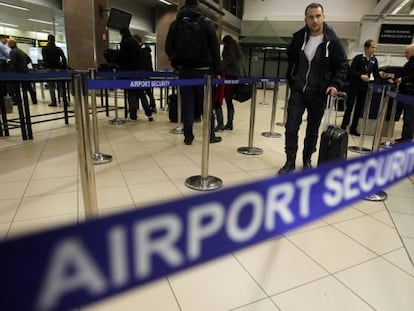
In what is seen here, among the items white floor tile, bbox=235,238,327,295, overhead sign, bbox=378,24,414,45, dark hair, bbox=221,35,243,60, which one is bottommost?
white floor tile, bbox=235,238,327,295

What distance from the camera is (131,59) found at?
489cm

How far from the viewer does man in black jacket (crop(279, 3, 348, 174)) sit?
2436 millimetres

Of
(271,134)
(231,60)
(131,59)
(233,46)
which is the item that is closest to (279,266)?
(271,134)

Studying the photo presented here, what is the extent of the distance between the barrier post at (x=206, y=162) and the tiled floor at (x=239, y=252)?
0.12 meters

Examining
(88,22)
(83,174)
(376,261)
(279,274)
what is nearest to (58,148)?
(83,174)

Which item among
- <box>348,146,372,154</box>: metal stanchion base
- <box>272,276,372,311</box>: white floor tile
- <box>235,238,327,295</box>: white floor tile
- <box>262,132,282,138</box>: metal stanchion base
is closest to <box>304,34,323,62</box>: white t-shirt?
<box>235,238,327,295</box>: white floor tile

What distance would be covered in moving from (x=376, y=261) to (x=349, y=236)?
249 mm

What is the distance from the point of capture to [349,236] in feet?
6.18

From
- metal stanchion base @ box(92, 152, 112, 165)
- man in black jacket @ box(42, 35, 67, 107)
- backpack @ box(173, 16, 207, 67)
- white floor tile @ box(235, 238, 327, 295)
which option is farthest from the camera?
man in black jacket @ box(42, 35, 67, 107)

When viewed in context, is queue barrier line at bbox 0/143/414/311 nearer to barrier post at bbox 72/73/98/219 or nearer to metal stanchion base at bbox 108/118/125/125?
barrier post at bbox 72/73/98/219

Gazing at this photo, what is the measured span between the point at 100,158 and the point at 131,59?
2.42 meters

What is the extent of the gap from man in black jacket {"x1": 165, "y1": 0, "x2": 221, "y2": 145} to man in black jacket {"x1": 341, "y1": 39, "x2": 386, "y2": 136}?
236 cm

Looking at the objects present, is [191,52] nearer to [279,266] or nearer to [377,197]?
[377,197]

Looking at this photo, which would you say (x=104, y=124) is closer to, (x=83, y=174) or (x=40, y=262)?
(x=83, y=174)
